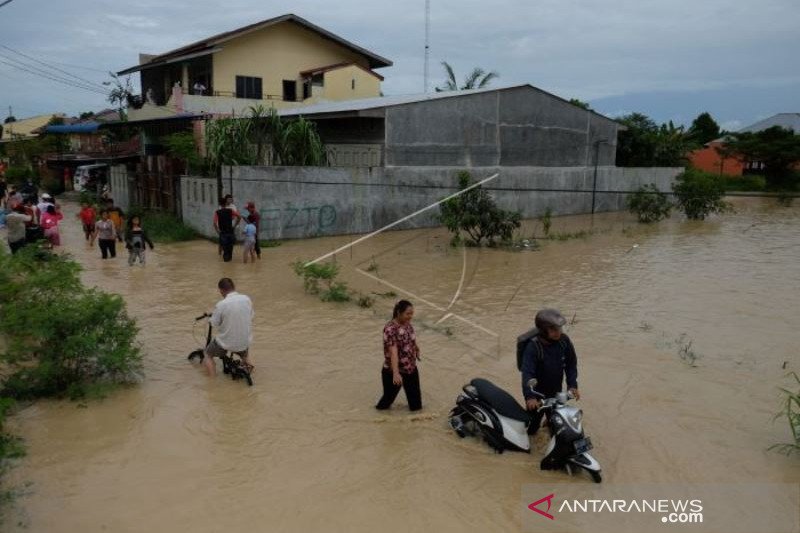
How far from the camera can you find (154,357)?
824 centimetres

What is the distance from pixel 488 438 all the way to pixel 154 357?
15.3 feet

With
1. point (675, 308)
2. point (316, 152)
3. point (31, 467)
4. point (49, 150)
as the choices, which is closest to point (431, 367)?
point (31, 467)

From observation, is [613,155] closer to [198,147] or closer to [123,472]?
[198,147]

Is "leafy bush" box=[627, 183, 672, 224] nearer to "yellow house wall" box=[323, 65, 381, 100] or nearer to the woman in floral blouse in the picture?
"yellow house wall" box=[323, 65, 381, 100]

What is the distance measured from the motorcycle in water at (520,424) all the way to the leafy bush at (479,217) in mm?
11433

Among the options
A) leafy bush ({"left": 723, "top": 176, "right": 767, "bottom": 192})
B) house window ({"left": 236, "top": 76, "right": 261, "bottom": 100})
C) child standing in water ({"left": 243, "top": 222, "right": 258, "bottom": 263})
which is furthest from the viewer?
leafy bush ({"left": 723, "top": 176, "right": 767, "bottom": 192})

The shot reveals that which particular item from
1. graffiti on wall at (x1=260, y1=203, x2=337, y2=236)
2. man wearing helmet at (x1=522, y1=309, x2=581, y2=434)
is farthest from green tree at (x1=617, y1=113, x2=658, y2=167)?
man wearing helmet at (x1=522, y1=309, x2=581, y2=434)

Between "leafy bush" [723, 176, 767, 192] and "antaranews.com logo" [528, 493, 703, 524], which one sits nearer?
"antaranews.com logo" [528, 493, 703, 524]

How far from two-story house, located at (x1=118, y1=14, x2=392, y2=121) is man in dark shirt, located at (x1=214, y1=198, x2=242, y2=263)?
16006 millimetres

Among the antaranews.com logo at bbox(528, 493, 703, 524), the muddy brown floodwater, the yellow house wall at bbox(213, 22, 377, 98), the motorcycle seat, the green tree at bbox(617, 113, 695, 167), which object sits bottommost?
the antaranews.com logo at bbox(528, 493, 703, 524)

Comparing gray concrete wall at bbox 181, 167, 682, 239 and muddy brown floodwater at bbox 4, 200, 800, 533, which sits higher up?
gray concrete wall at bbox 181, 167, 682, 239

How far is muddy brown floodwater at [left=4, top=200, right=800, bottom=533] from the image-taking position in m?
4.95

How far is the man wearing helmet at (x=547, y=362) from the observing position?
5504 mm

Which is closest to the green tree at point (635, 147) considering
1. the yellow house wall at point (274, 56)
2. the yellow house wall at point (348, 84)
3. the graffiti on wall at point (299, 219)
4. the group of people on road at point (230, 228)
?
the yellow house wall at point (348, 84)
